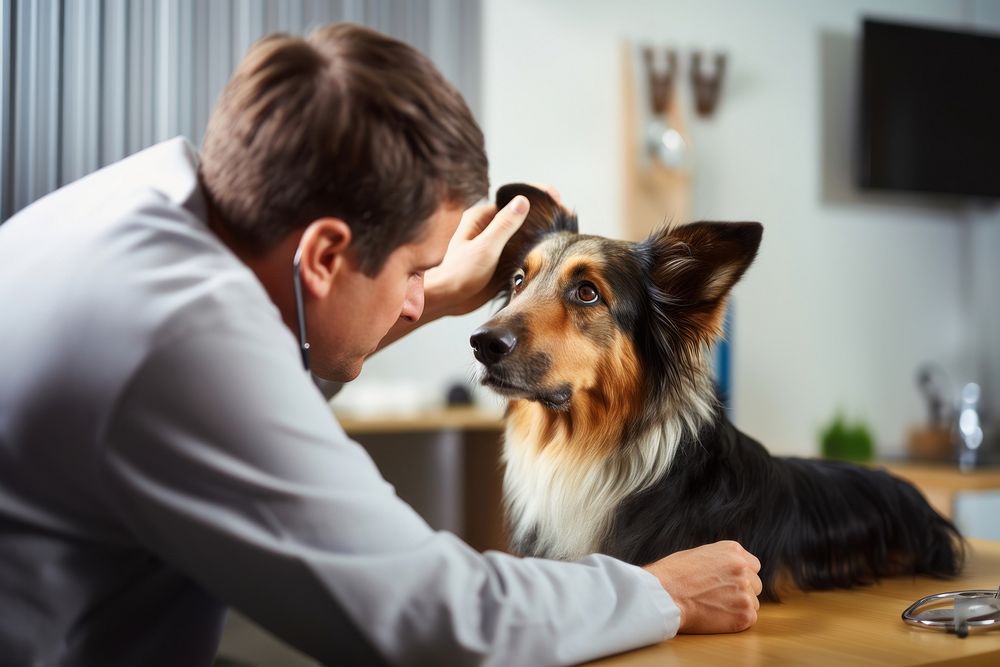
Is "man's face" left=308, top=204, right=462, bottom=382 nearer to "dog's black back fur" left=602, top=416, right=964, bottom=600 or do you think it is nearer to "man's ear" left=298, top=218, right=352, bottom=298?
"man's ear" left=298, top=218, right=352, bottom=298

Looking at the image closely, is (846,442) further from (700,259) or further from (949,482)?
(700,259)

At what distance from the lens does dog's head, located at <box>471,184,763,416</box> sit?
143 centimetres

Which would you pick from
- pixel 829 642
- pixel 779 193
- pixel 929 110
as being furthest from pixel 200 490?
pixel 929 110

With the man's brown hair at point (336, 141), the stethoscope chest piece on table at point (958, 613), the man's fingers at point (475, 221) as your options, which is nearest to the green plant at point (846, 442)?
the man's fingers at point (475, 221)

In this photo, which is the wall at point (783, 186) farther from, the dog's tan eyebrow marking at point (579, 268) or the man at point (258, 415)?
the man at point (258, 415)

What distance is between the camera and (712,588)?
1.13 metres

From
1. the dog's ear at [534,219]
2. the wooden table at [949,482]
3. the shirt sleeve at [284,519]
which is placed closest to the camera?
the shirt sleeve at [284,519]

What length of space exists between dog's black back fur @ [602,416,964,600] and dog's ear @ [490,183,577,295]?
43 centimetres

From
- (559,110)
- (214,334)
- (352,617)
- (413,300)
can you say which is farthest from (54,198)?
(559,110)

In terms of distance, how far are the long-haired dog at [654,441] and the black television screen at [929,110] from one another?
385 centimetres

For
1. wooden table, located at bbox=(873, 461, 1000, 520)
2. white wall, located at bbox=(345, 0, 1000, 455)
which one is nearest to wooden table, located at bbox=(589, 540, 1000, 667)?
wooden table, located at bbox=(873, 461, 1000, 520)

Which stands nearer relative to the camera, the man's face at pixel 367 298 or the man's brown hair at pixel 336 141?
the man's brown hair at pixel 336 141

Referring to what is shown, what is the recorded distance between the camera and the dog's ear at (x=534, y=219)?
162 cm

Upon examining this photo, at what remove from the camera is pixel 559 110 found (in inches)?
182
